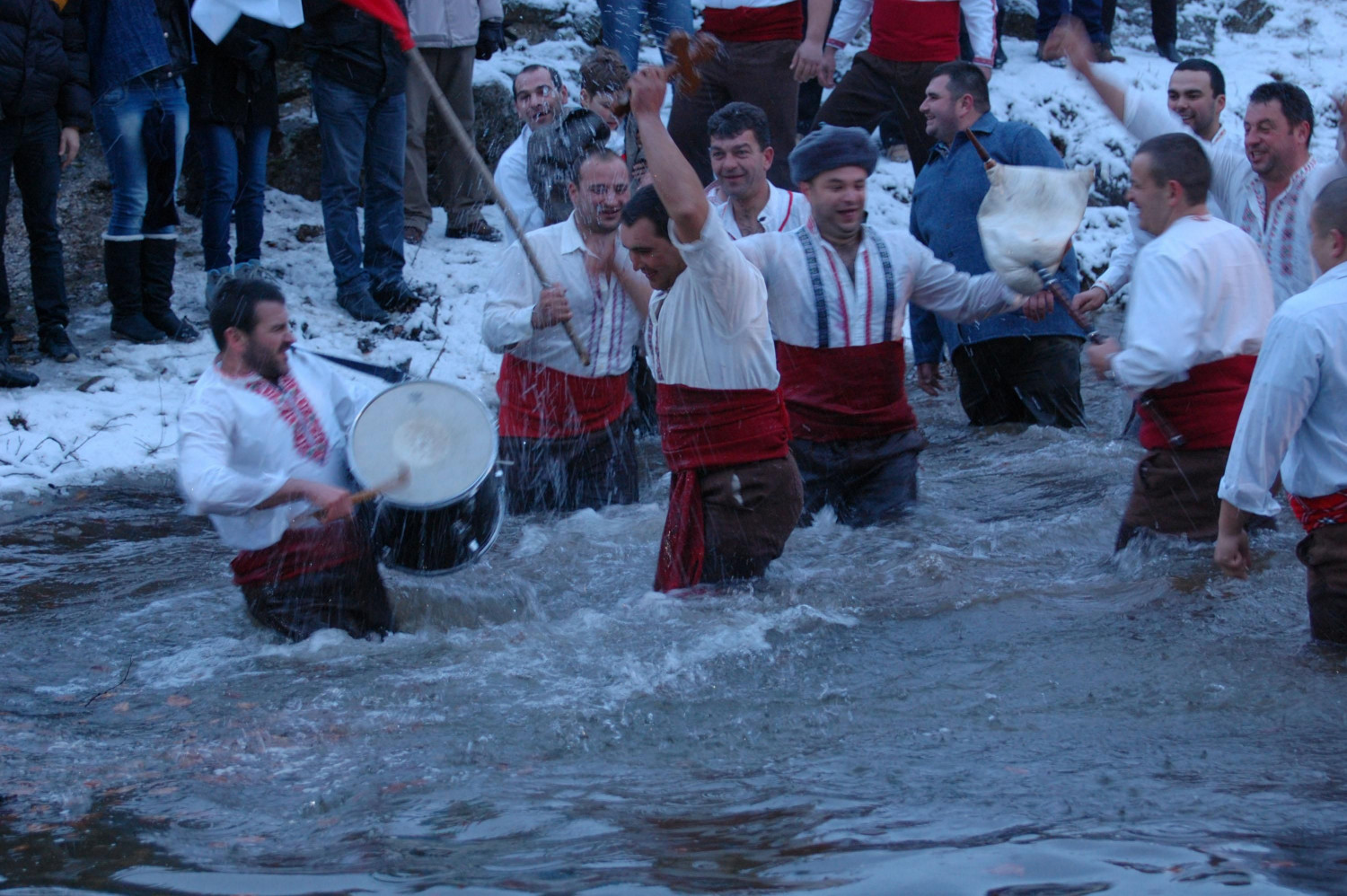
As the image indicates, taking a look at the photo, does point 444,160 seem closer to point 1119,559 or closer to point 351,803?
point 1119,559

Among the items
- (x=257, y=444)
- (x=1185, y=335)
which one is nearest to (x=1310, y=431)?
(x=1185, y=335)

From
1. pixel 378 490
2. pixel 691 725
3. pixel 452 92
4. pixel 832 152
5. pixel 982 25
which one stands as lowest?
pixel 691 725

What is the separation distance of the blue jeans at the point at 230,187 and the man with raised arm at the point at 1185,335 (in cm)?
525

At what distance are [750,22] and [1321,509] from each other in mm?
5407

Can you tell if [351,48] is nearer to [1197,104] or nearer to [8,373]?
[8,373]

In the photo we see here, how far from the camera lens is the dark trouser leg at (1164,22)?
13625 mm

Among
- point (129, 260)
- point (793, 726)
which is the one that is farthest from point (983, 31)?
point (793, 726)

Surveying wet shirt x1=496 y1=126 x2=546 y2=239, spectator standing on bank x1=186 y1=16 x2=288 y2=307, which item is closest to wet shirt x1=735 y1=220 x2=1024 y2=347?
wet shirt x1=496 y1=126 x2=546 y2=239

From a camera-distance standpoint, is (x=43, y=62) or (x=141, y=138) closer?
(x=43, y=62)

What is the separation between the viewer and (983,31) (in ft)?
28.9

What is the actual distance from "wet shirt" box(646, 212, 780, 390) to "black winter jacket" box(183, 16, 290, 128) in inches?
168

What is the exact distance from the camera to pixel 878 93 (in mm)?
8727

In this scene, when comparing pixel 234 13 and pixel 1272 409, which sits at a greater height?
pixel 234 13

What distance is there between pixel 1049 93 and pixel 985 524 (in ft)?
25.4
